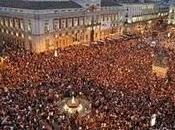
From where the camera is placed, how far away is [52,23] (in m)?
64.2

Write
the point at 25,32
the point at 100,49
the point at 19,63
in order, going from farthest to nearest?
the point at 25,32
the point at 100,49
the point at 19,63

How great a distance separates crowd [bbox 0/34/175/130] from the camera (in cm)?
2572

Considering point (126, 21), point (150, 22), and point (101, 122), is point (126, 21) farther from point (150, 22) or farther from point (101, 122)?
point (101, 122)

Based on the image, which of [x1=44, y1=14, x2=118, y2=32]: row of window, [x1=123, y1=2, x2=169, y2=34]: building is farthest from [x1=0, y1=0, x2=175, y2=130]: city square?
[x1=123, y1=2, x2=169, y2=34]: building

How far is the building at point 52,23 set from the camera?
203ft

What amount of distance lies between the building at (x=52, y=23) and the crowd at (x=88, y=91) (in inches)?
524

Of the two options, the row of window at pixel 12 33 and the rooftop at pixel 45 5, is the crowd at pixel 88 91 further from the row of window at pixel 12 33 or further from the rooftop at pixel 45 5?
the rooftop at pixel 45 5

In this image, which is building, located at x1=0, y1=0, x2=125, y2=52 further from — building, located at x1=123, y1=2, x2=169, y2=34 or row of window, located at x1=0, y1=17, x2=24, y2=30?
building, located at x1=123, y1=2, x2=169, y2=34

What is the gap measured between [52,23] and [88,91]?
3340 centimetres

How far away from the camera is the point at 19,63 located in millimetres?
42656

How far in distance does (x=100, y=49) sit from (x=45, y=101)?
2590cm

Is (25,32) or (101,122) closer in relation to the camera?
(101,122)

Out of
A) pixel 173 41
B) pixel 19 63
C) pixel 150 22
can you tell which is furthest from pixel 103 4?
pixel 19 63

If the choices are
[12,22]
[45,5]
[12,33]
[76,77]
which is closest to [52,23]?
[45,5]
